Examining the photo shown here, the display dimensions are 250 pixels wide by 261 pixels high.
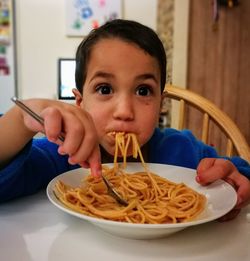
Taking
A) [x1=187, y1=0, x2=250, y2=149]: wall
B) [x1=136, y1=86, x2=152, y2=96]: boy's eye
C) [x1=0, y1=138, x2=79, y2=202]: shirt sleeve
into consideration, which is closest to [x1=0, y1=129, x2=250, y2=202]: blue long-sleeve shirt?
[x1=0, y1=138, x2=79, y2=202]: shirt sleeve

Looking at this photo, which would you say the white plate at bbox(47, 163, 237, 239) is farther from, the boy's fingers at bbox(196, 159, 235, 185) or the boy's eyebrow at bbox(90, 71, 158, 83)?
the boy's eyebrow at bbox(90, 71, 158, 83)

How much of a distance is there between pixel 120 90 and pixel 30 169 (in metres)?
0.26

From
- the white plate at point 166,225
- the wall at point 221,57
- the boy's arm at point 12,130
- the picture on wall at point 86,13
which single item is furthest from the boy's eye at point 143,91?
the picture on wall at point 86,13

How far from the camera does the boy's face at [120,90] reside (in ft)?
2.47

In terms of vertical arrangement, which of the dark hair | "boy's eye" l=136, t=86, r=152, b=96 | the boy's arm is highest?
the dark hair

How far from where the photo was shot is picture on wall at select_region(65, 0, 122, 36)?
3.09m

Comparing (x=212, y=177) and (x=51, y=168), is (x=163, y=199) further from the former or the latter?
(x=51, y=168)

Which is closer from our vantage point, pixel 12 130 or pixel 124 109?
pixel 12 130

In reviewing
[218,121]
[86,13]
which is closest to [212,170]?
[218,121]

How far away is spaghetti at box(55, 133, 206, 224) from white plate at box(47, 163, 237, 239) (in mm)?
16

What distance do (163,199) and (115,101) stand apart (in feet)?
0.87

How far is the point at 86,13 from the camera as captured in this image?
3107 mm

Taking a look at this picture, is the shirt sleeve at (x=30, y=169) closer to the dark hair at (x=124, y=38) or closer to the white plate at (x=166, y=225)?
the white plate at (x=166, y=225)

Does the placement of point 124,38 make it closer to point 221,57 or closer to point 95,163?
point 95,163
